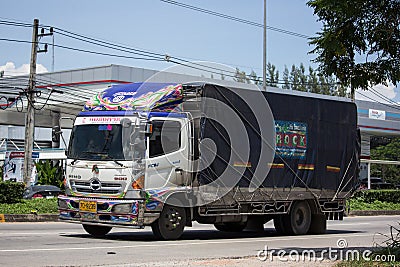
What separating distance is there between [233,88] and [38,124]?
33.3 m

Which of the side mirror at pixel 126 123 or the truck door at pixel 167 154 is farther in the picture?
the truck door at pixel 167 154

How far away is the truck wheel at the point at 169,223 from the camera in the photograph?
1591 cm

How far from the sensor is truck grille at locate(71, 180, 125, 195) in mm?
15578

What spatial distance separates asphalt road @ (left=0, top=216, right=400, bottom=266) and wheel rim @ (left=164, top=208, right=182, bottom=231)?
404 mm

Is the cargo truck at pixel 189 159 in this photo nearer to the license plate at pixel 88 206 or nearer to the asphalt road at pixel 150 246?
the license plate at pixel 88 206

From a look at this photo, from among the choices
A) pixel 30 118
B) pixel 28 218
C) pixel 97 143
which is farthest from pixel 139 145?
pixel 30 118

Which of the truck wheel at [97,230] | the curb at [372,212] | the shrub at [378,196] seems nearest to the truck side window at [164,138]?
the truck wheel at [97,230]

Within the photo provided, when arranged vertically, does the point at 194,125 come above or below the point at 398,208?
above

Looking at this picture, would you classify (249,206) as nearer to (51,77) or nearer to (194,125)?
(194,125)

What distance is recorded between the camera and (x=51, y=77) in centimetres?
4434

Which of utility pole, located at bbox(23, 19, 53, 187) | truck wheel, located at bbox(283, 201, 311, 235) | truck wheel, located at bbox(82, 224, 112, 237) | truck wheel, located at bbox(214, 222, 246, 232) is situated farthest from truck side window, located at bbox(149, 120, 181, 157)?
utility pole, located at bbox(23, 19, 53, 187)

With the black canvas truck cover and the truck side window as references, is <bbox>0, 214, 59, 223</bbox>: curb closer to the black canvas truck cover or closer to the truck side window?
the truck side window

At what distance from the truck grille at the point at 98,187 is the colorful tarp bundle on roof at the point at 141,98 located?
1.77 meters

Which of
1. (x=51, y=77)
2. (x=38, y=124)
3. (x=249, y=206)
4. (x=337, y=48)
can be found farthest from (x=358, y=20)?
(x=38, y=124)
